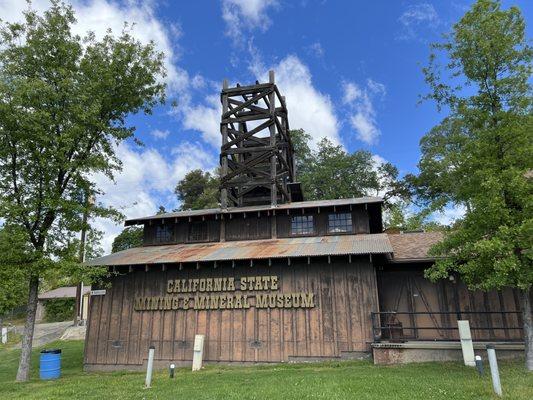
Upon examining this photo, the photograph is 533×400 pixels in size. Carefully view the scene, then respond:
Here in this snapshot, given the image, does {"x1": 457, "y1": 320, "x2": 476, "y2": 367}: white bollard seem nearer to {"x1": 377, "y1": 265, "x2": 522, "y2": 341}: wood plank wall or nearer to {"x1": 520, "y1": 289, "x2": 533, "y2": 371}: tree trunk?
{"x1": 520, "y1": 289, "x2": 533, "y2": 371}: tree trunk

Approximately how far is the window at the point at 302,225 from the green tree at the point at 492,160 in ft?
→ 24.6

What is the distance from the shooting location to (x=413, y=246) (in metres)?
17.0

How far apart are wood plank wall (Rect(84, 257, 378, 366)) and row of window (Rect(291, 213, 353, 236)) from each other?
338cm

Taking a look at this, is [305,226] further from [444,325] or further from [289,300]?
[444,325]

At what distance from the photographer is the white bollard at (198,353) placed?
1408 centimetres

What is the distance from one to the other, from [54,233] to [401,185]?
35665mm

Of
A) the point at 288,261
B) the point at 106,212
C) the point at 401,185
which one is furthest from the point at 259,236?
the point at 401,185

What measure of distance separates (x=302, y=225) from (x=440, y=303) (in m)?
6.72

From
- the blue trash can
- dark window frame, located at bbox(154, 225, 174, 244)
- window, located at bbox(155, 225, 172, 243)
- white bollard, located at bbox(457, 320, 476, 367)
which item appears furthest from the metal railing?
the blue trash can

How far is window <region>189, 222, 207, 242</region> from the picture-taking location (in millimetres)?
19345

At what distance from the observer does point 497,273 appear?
9469mm

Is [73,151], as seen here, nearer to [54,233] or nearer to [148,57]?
[54,233]

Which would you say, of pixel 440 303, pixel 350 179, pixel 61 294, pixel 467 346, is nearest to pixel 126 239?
pixel 61 294

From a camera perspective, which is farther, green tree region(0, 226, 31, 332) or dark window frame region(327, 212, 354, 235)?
dark window frame region(327, 212, 354, 235)
